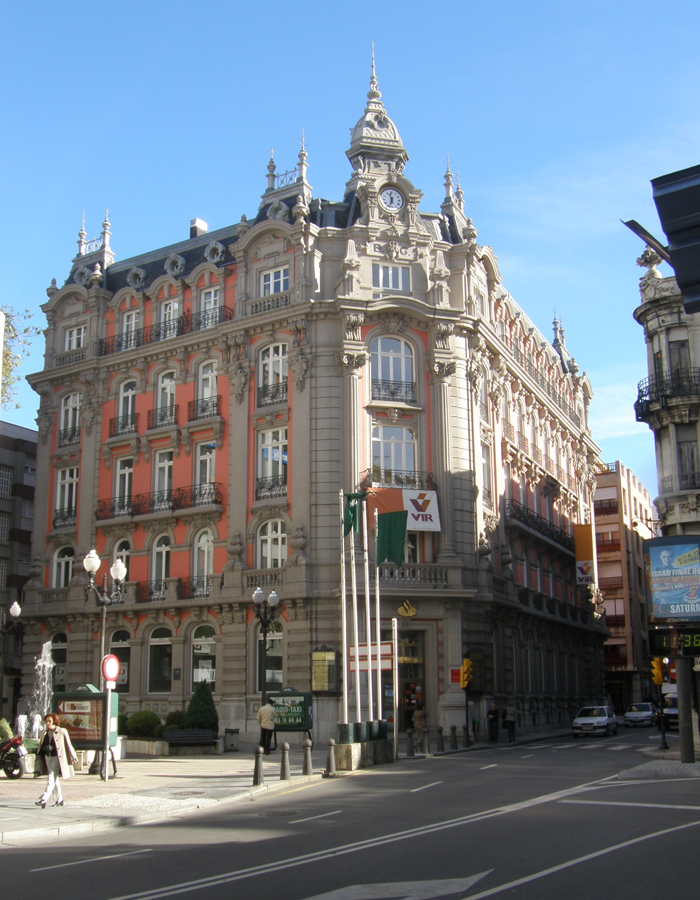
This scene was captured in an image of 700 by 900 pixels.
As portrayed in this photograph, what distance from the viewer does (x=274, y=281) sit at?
1697 inches

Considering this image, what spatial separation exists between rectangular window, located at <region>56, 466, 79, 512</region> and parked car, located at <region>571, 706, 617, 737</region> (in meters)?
25.7

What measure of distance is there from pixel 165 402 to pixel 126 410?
2.45 meters

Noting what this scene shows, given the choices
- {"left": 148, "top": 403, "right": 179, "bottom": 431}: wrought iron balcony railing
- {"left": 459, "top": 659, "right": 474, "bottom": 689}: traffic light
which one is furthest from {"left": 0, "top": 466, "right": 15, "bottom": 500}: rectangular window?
{"left": 459, "top": 659, "right": 474, "bottom": 689}: traffic light

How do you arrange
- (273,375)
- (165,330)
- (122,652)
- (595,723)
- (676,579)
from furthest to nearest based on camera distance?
(165,330) < (122,652) < (595,723) < (273,375) < (676,579)

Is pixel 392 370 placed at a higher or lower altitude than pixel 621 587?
higher

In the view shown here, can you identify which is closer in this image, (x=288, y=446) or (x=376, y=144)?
(x=288, y=446)

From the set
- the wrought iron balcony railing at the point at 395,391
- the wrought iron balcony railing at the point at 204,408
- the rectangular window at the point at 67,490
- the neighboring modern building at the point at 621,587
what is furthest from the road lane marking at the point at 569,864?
the neighboring modern building at the point at 621,587

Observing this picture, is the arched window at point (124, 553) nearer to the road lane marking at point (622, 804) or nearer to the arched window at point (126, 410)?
the arched window at point (126, 410)

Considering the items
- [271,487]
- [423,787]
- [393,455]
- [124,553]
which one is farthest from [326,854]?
[124,553]

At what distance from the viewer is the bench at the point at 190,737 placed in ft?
103

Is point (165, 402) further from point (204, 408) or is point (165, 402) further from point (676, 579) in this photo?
point (676, 579)

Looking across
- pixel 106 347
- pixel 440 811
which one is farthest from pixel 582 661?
pixel 440 811

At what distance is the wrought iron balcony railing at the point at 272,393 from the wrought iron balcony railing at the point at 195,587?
26.0 feet

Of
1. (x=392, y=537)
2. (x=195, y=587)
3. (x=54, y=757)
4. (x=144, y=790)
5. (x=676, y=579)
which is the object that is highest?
(x=392, y=537)
